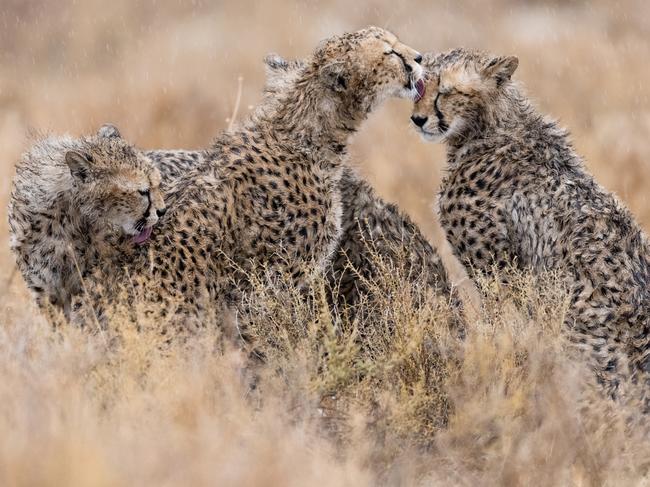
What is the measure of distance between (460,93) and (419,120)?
21 centimetres

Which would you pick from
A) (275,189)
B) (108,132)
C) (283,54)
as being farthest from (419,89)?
(283,54)

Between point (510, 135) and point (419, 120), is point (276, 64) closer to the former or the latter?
point (419, 120)

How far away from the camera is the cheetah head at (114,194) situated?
4.23m

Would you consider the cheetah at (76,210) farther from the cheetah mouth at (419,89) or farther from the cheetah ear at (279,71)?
the cheetah mouth at (419,89)

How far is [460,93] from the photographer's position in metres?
5.11

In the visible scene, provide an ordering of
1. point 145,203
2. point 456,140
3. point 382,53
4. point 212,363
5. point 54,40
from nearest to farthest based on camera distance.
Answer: point 212,363 < point 145,203 < point 382,53 < point 456,140 < point 54,40

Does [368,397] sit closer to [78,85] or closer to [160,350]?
[160,350]

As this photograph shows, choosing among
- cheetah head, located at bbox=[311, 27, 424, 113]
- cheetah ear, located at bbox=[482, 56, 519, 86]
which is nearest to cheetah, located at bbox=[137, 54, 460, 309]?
cheetah head, located at bbox=[311, 27, 424, 113]

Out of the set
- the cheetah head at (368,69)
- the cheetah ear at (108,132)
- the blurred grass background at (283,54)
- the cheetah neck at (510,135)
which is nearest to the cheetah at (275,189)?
the cheetah head at (368,69)

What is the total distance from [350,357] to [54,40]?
9028 millimetres

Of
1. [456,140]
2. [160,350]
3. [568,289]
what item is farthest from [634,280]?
[160,350]

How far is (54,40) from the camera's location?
12250 mm

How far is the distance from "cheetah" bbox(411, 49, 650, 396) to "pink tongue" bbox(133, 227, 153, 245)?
1.19 m

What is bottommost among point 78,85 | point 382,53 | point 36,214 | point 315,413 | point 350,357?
point 315,413
